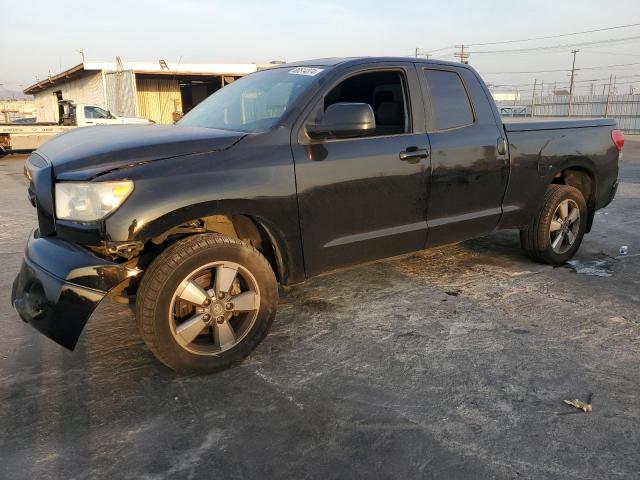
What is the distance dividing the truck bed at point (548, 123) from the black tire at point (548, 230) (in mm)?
576

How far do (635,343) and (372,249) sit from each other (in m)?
1.85

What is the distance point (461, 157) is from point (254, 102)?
165 centimetres

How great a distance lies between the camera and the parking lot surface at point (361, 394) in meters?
2.28

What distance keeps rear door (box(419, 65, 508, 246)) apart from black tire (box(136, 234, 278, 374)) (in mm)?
1513

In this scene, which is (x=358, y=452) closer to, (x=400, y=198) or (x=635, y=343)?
(x=400, y=198)

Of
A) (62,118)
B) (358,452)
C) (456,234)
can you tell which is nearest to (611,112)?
(62,118)

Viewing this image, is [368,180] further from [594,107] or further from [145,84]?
[594,107]

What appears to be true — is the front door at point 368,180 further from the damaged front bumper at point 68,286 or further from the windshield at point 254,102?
the damaged front bumper at point 68,286

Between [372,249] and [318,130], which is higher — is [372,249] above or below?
below

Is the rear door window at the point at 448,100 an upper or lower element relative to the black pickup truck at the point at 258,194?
upper

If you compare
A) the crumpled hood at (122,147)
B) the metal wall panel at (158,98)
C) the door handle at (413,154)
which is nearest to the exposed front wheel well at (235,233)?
the crumpled hood at (122,147)

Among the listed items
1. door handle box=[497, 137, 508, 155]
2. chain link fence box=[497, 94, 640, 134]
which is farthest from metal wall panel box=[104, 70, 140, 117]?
chain link fence box=[497, 94, 640, 134]

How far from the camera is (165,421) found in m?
2.57

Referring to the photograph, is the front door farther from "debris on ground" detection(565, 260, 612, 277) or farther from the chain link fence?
the chain link fence
